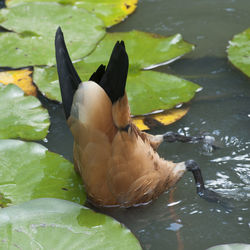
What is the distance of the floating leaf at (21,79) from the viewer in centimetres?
258

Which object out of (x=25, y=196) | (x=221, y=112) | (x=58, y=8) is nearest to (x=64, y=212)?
(x=25, y=196)

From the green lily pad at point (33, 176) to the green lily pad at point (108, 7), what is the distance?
1.46m

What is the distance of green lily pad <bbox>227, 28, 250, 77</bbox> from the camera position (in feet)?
8.33

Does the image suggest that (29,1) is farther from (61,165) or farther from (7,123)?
(61,165)

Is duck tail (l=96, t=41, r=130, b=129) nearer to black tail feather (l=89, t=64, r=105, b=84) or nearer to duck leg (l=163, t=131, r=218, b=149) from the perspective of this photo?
black tail feather (l=89, t=64, r=105, b=84)

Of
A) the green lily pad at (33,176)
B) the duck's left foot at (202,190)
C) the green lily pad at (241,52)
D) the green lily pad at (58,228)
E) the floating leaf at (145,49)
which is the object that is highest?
the green lily pad at (241,52)

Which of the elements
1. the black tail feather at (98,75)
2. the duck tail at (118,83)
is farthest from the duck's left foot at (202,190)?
the black tail feather at (98,75)

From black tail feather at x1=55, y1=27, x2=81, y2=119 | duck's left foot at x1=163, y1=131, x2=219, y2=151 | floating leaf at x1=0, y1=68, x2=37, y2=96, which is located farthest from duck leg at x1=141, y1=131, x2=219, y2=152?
floating leaf at x1=0, y1=68, x2=37, y2=96

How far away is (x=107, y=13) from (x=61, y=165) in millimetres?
1616

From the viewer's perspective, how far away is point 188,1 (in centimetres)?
349

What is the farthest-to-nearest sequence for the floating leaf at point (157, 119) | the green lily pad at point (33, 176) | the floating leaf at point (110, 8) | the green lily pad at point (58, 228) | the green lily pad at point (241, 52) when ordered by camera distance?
the floating leaf at point (110, 8)
the green lily pad at point (241, 52)
the floating leaf at point (157, 119)
the green lily pad at point (33, 176)
the green lily pad at point (58, 228)

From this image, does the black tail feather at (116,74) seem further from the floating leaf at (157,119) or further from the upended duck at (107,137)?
the floating leaf at (157,119)

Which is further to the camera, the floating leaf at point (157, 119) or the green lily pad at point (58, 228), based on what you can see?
the floating leaf at point (157, 119)

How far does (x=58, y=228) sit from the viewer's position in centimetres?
155
